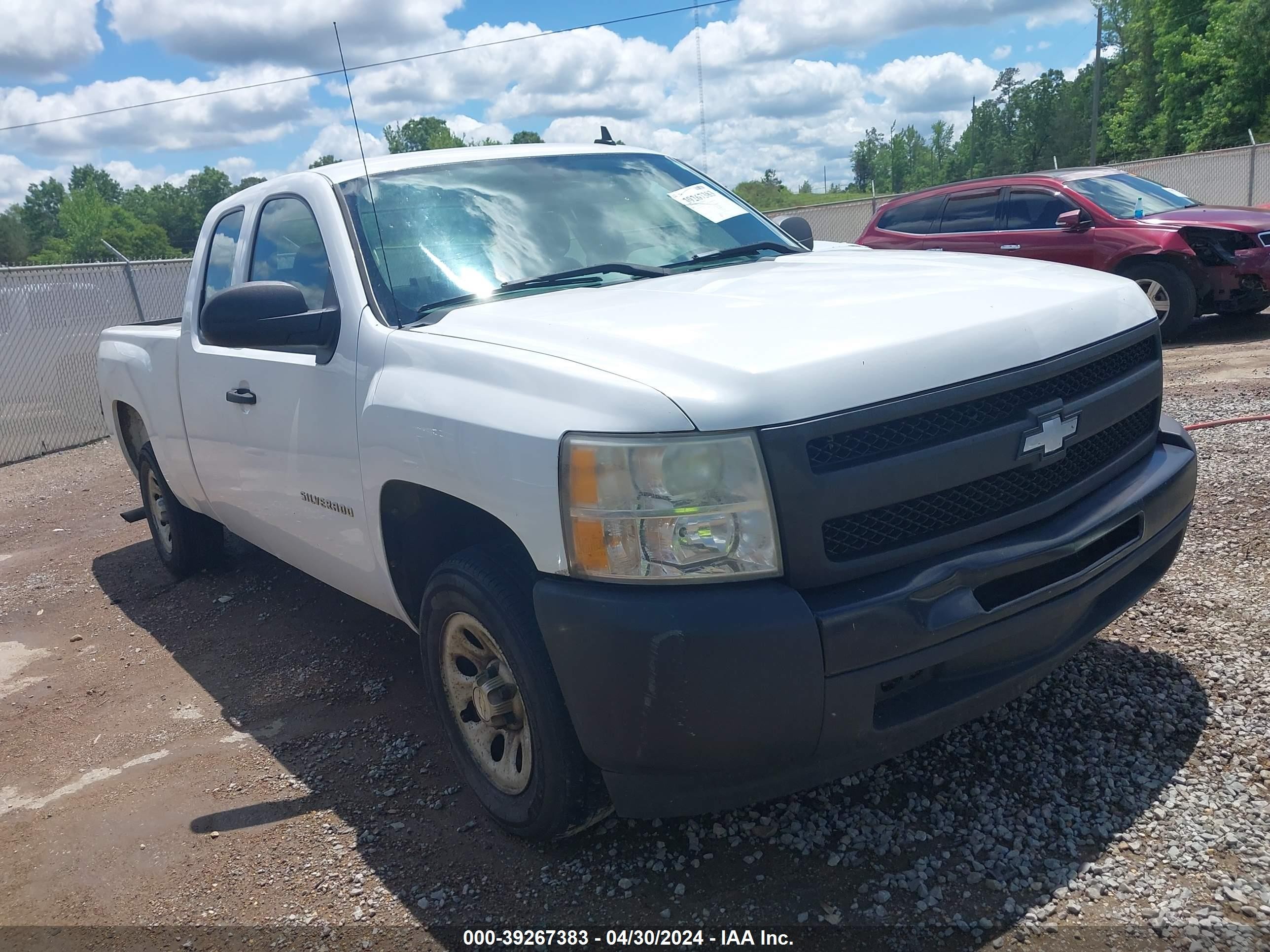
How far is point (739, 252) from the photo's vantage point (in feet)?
12.3

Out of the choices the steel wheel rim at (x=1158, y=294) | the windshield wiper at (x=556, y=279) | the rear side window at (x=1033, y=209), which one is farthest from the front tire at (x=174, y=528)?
the rear side window at (x=1033, y=209)

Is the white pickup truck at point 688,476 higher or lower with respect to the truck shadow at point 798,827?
higher

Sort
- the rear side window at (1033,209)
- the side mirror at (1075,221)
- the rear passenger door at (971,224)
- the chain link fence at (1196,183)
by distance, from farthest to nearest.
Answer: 1. the chain link fence at (1196,183)
2. the rear passenger door at (971,224)
3. the rear side window at (1033,209)
4. the side mirror at (1075,221)

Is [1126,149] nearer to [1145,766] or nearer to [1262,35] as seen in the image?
[1262,35]

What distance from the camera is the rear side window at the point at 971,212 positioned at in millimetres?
10750

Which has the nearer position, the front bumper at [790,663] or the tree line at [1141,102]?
the front bumper at [790,663]

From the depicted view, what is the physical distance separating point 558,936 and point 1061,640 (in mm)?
1483

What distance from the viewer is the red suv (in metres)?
9.08

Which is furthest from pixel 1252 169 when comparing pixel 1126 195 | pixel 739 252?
pixel 739 252

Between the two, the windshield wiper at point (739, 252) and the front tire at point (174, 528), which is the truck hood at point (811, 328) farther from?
the front tire at point (174, 528)

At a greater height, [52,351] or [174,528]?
[52,351]

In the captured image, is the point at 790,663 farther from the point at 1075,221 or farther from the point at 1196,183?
the point at 1196,183

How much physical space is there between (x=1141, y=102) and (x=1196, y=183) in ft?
121

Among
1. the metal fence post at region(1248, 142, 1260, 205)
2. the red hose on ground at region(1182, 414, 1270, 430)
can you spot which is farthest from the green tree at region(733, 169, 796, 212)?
the red hose on ground at region(1182, 414, 1270, 430)
